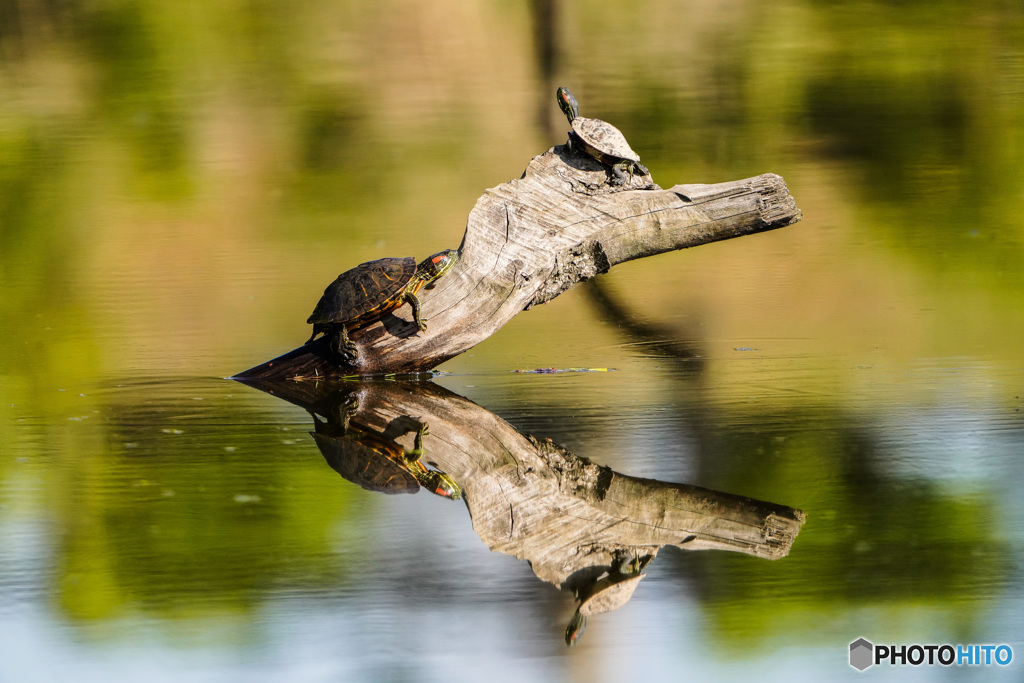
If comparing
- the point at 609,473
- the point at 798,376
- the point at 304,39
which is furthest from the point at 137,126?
the point at 609,473

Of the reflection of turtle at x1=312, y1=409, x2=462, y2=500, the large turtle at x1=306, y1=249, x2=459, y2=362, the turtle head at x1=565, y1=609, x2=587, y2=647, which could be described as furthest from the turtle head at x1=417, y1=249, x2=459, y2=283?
the turtle head at x1=565, y1=609, x2=587, y2=647

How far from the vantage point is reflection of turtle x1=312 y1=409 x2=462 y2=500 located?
227 cm

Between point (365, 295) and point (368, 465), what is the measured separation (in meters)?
1.03

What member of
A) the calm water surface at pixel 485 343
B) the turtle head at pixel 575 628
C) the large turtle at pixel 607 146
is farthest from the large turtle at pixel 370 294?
the turtle head at pixel 575 628

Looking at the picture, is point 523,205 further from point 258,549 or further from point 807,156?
Answer: point 807,156

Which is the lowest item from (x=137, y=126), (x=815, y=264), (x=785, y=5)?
(x=815, y=264)

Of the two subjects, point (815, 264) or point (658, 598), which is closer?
point (658, 598)

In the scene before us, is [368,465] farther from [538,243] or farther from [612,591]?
[538,243]

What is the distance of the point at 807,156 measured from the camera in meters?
6.82

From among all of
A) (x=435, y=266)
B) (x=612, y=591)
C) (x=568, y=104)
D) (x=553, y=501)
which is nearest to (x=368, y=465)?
(x=553, y=501)

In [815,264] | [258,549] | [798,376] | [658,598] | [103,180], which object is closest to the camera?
[658,598]

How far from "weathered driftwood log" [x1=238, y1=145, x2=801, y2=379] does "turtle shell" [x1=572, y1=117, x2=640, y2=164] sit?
4.0 inches

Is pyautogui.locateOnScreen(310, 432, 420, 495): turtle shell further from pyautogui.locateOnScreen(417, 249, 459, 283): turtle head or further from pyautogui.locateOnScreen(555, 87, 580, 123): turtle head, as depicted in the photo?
pyautogui.locateOnScreen(555, 87, 580, 123): turtle head

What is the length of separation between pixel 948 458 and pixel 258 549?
1.64m
